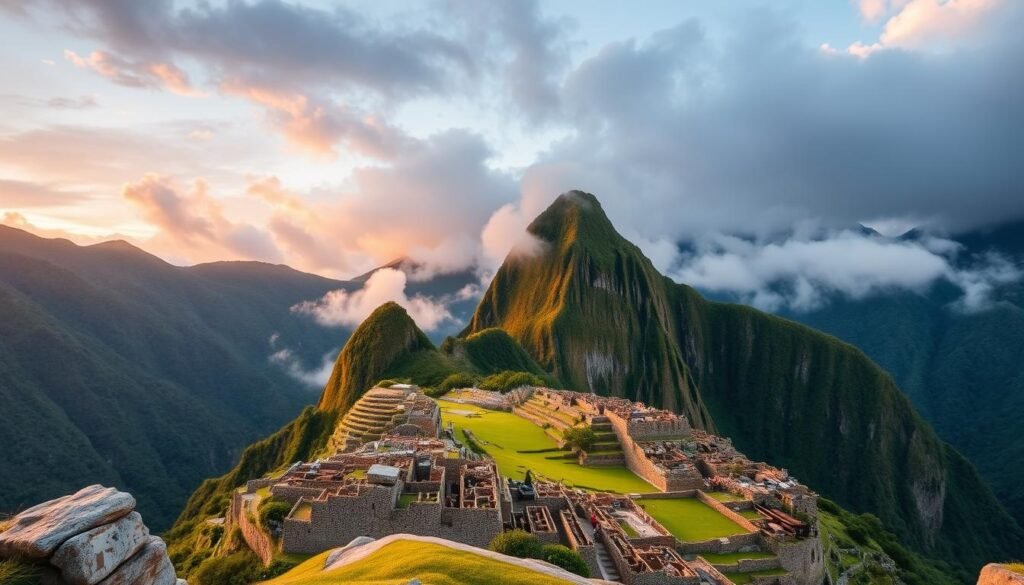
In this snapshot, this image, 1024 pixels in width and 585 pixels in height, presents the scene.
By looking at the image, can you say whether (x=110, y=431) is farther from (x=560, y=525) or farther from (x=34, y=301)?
(x=560, y=525)

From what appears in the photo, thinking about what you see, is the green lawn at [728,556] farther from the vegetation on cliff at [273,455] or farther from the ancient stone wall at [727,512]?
the vegetation on cliff at [273,455]

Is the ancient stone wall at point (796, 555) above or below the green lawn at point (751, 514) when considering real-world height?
below

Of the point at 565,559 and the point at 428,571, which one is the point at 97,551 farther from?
the point at 565,559

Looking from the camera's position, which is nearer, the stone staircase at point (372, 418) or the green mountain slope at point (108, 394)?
the stone staircase at point (372, 418)

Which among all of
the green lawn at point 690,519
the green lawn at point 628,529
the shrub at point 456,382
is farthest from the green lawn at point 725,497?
the shrub at point 456,382

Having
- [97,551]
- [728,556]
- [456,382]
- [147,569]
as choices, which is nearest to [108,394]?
[456,382]

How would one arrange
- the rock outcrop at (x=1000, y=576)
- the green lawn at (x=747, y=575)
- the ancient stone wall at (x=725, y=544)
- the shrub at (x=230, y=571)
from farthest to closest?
the ancient stone wall at (x=725, y=544), the green lawn at (x=747, y=575), the shrub at (x=230, y=571), the rock outcrop at (x=1000, y=576)

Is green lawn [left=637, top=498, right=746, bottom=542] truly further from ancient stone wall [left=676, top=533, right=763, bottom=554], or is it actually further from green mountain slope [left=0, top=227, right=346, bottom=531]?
green mountain slope [left=0, top=227, right=346, bottom=531]

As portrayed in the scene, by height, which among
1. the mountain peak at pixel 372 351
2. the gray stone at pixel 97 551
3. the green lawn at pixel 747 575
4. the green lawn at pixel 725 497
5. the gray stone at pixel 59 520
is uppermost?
the mountain peak at pixel 372 351
